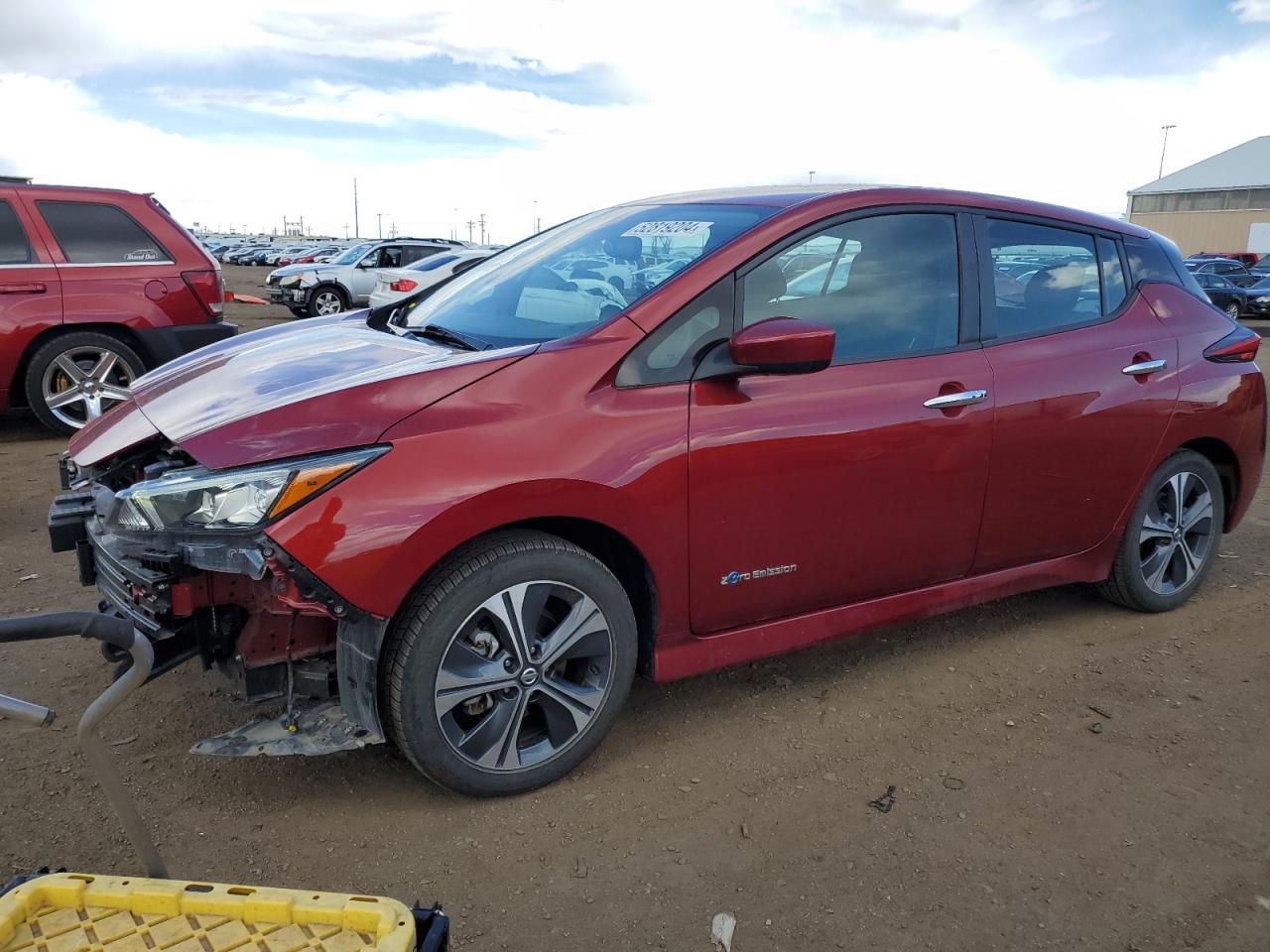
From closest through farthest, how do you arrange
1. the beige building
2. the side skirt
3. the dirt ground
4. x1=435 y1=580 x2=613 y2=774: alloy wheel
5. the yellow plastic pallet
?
the yellow plastic pallet → the dirt ground → x1=435 y1=580 x2=613 y2=774: alloy wheel → the side skirt → the beige building

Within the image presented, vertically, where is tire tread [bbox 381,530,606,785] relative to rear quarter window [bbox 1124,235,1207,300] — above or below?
below

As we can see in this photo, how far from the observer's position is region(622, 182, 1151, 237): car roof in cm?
330

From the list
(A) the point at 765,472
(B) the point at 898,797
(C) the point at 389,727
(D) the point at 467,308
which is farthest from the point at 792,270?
(C) the point at 389,727

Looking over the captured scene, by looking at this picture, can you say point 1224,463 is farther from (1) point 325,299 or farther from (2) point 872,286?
(1) point 325,299

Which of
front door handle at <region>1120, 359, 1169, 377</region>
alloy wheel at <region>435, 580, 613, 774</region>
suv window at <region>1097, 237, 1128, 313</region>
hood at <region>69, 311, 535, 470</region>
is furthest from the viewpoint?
suv window at <region>1097, 237, 1128, 313</region>

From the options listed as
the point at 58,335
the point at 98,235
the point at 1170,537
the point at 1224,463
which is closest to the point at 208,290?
the point at 98,235

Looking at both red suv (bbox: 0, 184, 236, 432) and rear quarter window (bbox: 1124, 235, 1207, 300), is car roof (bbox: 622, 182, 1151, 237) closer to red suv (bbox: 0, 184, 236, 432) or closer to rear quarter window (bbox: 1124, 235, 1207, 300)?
rear quarter window (bbox: 1124, 235, 1207, 300)

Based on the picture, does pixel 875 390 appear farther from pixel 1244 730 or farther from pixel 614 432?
pixel 1244 730

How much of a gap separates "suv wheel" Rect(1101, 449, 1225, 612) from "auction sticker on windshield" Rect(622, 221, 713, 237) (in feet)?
7.27

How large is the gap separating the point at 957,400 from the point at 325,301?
1702 cm

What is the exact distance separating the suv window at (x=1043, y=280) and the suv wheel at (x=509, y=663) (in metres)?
1.86

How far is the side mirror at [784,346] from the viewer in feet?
9.08

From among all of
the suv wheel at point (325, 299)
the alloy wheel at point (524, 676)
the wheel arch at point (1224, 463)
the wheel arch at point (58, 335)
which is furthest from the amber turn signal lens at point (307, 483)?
the suv wheel at point (325, 299)

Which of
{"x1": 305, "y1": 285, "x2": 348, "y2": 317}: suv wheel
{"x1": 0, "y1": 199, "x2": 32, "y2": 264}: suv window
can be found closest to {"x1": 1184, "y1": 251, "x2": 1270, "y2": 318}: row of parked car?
{"x1": 305, "y1": 285, "x2": 348, "y2": 317}: suv wheel
